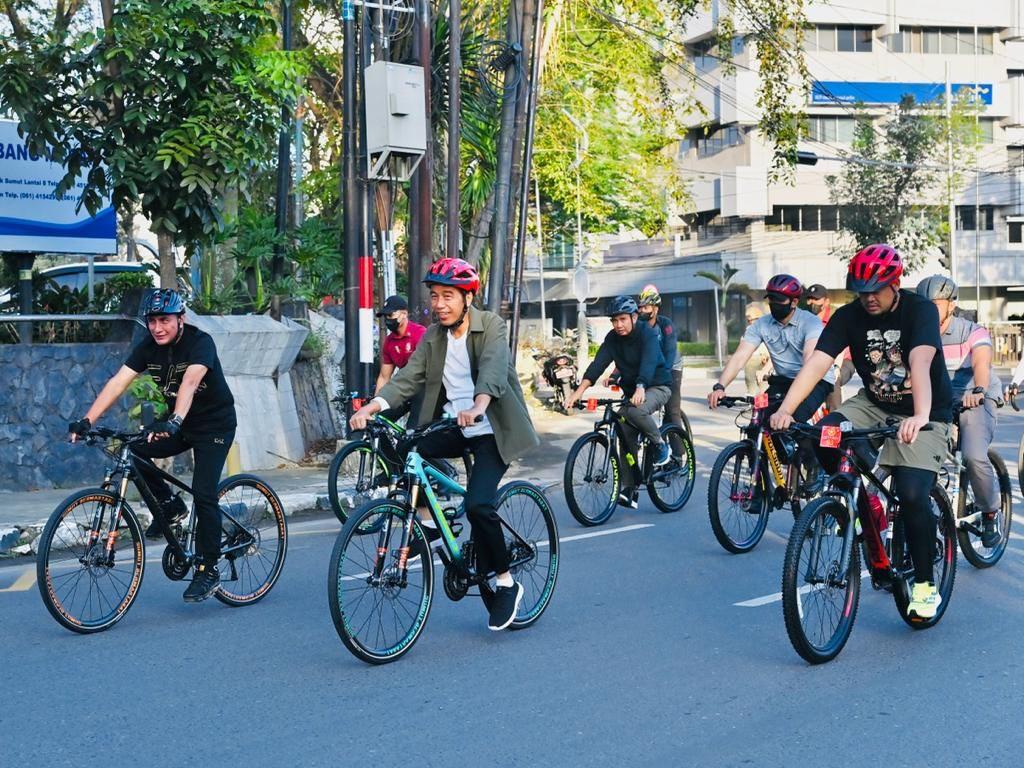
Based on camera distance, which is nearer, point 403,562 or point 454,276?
point 403,562

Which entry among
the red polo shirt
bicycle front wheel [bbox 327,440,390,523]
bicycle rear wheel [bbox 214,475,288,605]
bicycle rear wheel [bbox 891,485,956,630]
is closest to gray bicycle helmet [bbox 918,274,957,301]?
Result: bicycle rear wheel [bbox 891,485,956,630]

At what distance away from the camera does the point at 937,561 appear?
6.93 m

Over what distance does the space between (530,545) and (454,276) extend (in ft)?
5.01

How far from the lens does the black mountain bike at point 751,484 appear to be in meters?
9.03

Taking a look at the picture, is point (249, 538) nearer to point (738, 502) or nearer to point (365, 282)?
point (738, 502)

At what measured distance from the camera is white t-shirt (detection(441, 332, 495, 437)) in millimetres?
6617

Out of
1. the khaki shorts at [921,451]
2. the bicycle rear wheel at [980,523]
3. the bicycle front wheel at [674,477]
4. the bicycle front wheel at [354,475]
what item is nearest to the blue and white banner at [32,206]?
the bicycle front wheel at [354,475]

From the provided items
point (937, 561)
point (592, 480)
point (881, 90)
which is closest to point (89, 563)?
point (937, 561)

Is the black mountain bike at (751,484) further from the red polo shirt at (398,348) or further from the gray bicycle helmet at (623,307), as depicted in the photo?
the red polo shirt at (398,348)

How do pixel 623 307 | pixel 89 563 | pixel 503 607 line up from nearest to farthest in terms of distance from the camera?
pixel 503 607, pixel 89 563, pixel 623 307

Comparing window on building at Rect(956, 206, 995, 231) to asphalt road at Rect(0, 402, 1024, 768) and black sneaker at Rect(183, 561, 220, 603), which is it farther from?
black sneaker at Rect(183, 561, 220, 603)

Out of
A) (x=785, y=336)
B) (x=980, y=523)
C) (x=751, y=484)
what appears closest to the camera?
(x=980, y=523)

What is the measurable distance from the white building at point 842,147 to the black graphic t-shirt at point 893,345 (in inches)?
1955

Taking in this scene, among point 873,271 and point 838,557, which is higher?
point 873,271
